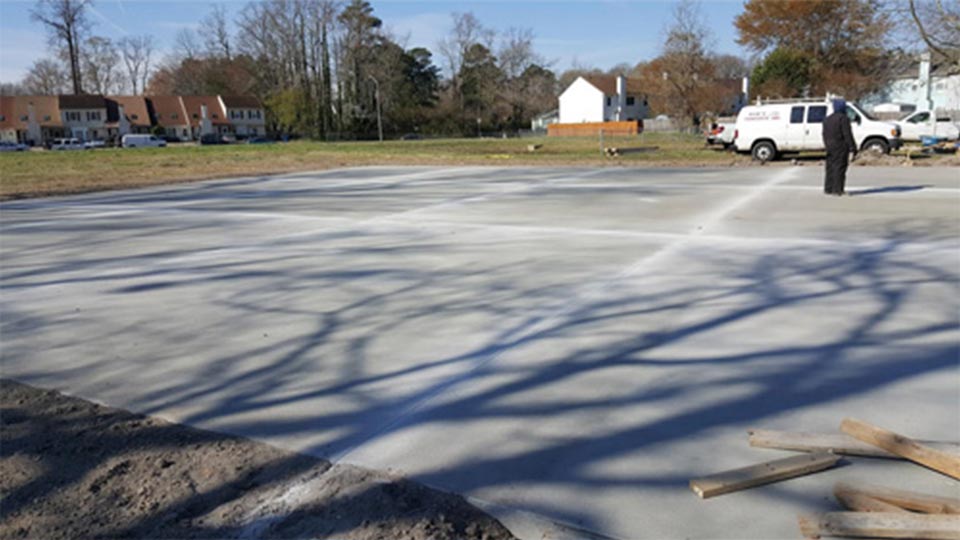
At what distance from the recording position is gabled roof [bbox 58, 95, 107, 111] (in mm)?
95062

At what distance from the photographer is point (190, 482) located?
3.41 metres

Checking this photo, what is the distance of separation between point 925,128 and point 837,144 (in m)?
20.7

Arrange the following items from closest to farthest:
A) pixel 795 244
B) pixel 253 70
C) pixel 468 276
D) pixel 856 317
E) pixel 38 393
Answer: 1. pixel 38 393
2. pixel 856 317
3. pixel 468 276
4. pixel 795 244
5. pixel 253 70

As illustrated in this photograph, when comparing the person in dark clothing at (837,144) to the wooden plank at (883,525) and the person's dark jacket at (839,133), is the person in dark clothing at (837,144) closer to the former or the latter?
the person's dark jacket at (839,133)

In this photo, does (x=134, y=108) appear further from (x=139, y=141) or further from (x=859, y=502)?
(x=859, y=502)

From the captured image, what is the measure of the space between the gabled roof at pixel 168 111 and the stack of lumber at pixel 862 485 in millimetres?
109066

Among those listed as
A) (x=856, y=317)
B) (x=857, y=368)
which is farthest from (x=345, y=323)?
(x=856, y=317)

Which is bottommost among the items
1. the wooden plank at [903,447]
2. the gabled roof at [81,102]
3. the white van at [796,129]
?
the wooden plank at [903,447]

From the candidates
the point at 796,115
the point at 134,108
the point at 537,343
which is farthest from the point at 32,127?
the point at 537,343

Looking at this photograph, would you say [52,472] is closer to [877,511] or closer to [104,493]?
[104,493]

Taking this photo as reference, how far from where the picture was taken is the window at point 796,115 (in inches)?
904

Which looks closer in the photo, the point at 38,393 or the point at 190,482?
the point at 190,482

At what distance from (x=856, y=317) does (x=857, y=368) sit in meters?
1.30

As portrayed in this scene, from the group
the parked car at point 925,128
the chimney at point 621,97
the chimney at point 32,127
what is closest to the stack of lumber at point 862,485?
the parked car at point 925,128
